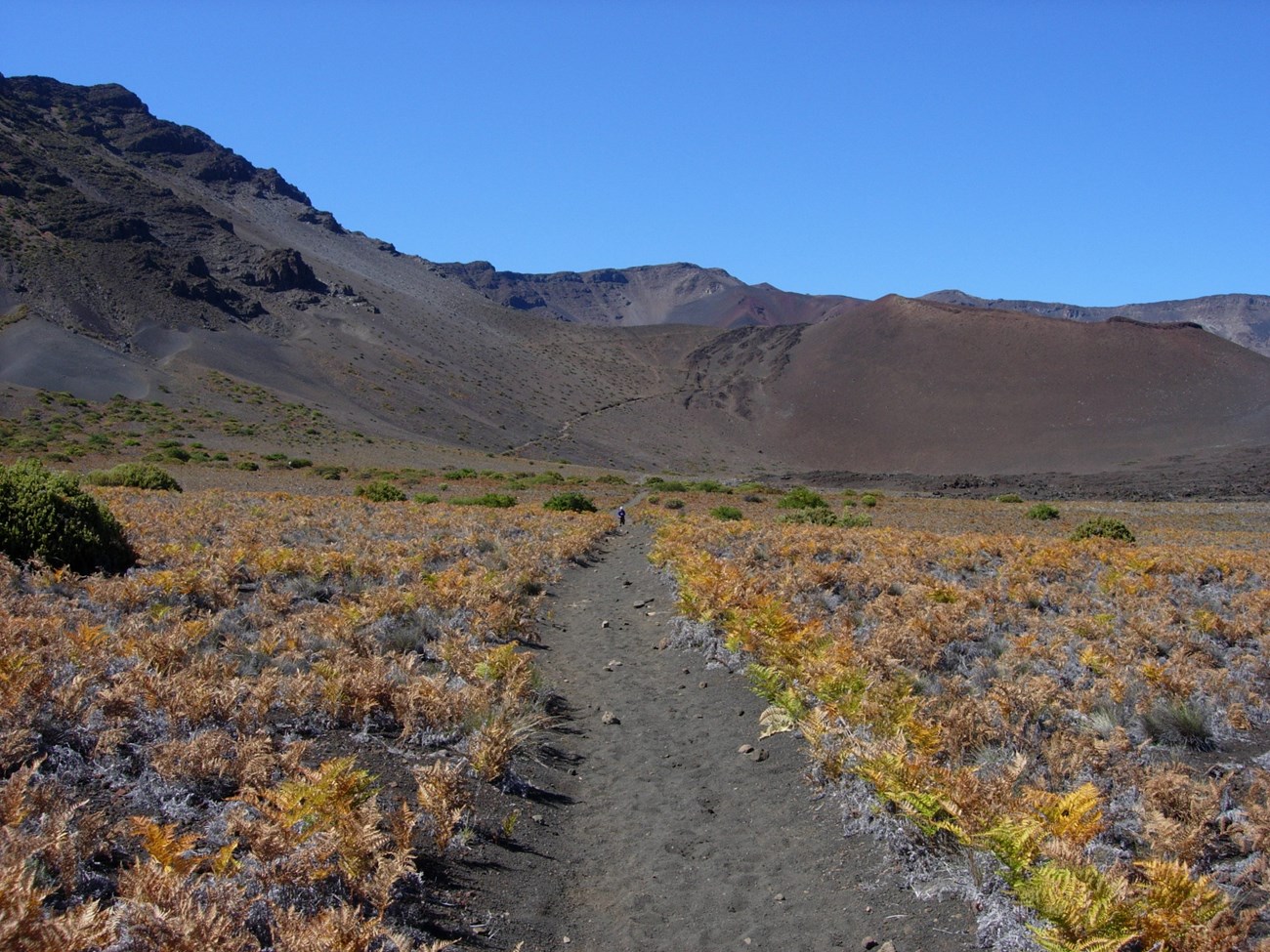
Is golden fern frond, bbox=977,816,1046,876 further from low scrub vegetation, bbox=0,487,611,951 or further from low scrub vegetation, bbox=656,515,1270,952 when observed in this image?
low scrub vegetation, bbox=0,487,611,951

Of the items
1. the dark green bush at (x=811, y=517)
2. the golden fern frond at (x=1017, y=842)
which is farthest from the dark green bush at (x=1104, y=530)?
the golden fern frond at (x=1017, y=842)

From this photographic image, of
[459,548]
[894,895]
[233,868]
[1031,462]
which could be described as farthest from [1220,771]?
[1031,462]

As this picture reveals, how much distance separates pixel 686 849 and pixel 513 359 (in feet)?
361

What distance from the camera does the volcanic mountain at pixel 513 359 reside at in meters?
79.3

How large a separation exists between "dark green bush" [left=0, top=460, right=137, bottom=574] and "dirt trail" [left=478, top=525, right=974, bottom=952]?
6.06 metres

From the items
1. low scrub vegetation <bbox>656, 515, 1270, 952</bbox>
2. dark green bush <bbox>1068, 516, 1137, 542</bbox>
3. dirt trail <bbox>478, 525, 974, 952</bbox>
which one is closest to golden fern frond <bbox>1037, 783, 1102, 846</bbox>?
low scrub vegetation <bbox>656, 515, 1270, 952</bbox>

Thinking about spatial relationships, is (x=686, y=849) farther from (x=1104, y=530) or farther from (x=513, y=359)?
(x=513, y=359)

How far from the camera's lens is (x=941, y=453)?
95.8m

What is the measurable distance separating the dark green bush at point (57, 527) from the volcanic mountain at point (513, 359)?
183ft

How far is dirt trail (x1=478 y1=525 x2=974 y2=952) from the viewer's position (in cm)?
415

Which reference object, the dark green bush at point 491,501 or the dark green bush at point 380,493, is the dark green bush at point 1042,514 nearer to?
the dark green bush at point 491,501

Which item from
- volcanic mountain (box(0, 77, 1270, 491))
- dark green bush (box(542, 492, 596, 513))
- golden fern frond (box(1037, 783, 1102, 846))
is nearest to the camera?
golden fern frond (box(1037, 783, 1102, 846))

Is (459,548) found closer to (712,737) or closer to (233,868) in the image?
(712,737)

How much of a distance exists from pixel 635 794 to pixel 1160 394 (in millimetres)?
108593
